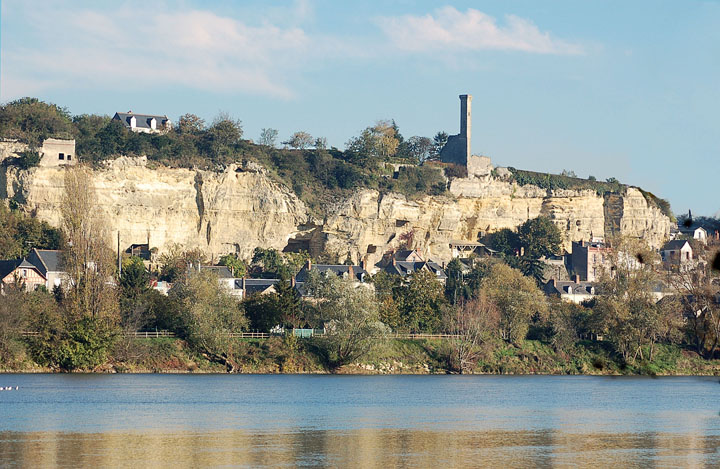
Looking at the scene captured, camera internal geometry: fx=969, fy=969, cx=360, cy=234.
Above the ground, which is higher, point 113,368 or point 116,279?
point 116,279

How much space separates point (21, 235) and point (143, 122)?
3122cm

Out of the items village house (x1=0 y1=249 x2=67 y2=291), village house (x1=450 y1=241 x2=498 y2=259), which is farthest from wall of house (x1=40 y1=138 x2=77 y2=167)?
village house (x1=450 y1=241 x2=498 y2=259)

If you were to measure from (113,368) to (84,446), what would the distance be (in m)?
35.6

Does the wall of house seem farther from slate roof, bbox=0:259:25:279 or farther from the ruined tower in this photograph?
the ruined tower

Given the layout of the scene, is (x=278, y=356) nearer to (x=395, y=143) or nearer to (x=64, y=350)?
(x=64, y=350)

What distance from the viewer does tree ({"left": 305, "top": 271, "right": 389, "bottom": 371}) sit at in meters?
62.7

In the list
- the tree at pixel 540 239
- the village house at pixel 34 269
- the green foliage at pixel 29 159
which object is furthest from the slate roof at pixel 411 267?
the green foliage at pixel 29 159

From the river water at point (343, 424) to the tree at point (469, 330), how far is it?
35.7ft

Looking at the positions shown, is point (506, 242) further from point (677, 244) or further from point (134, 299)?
point (677, 244)

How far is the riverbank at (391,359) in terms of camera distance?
61.2 m

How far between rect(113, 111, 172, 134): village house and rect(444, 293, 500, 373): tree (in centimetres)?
5251

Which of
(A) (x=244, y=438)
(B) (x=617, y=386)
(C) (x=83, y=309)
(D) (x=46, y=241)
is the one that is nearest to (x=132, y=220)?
(D) (x=46, y=241)

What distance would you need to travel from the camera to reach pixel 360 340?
6281cm

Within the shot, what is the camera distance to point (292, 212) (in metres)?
108
